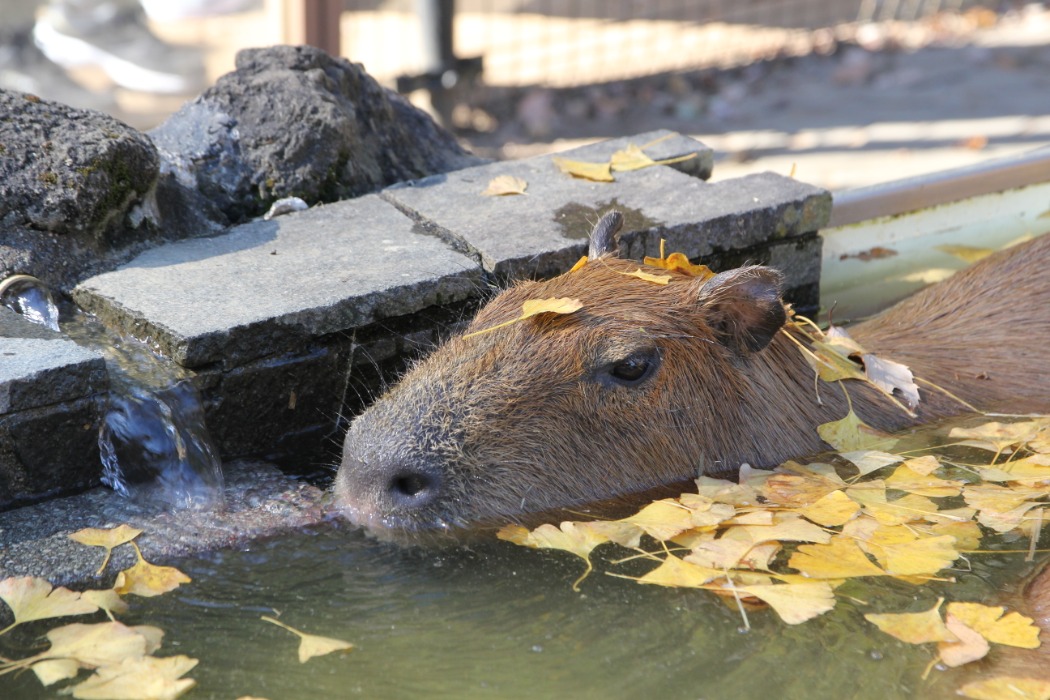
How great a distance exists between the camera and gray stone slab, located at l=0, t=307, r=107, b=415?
2881mm

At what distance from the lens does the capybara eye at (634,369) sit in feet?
10.2

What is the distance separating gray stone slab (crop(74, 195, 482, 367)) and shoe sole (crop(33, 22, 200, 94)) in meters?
7.66

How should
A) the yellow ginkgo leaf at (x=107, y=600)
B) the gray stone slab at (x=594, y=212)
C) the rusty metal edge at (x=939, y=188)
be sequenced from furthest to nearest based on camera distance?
the rusty metal edge at (x=939, y=188), the gray stone slab at (x=594, y=212), the yellow ginkgo leaf at (x=107, y=600)

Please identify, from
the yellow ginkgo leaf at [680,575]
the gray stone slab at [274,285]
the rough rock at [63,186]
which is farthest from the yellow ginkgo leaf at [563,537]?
the rough rock at [63,186]

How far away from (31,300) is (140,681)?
1.35 metres

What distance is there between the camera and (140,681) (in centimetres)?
238

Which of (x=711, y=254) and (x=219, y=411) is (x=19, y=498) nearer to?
(x=219, y=411)

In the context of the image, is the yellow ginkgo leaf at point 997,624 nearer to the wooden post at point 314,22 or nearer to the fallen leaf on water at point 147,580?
the fallen leaf on water at point 147,580

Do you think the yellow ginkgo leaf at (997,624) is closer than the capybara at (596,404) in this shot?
Yes

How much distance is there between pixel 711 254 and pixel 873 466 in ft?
3.00

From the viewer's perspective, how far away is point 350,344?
11.1ft

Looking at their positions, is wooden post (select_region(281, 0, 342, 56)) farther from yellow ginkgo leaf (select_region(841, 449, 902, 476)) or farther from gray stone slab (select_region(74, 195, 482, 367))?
yellow ginkgo leaf (select_region(841, 449, 902, 476))

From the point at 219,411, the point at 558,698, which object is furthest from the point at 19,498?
the point at 558,698

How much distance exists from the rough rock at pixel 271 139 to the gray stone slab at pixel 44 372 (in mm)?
1013
